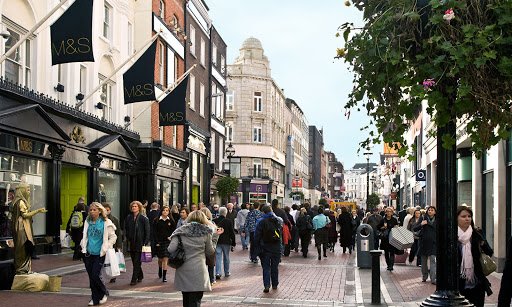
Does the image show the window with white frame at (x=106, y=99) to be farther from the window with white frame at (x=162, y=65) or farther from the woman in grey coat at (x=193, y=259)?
the woman in grey coat at (x=193, y=259)

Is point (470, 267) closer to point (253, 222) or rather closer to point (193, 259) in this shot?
point (193, 259)

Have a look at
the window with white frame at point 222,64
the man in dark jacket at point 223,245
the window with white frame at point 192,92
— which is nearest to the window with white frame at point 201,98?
the window with white frame at point 192,92

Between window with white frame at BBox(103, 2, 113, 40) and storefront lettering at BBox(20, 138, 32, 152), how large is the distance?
8502 millimetres

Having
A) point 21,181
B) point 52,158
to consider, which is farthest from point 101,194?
point 21,181

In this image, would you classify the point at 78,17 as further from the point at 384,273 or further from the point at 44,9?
the point at 384,273

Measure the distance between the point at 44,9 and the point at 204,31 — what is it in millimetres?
21458

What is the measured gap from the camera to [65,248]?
22.2 meters

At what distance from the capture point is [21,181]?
61.5 ft

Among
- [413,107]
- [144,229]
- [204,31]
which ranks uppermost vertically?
[204,31]

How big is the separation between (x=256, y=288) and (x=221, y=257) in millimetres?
2069

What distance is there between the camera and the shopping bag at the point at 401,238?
17622 mm

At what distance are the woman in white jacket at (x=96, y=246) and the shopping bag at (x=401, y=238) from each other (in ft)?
27.3

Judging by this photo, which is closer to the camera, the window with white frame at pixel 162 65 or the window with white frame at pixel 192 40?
the window with white frame at pixel 162 65

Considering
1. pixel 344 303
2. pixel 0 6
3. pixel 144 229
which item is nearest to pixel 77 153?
pixel 0 6
